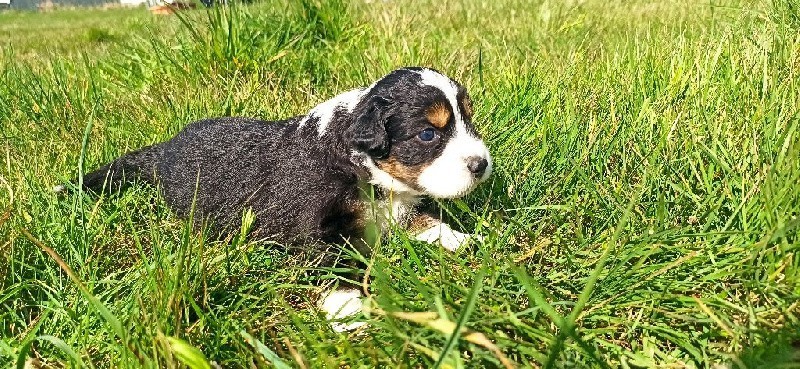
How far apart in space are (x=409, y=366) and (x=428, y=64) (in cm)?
385

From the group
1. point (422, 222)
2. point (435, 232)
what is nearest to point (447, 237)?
point (435, 232)

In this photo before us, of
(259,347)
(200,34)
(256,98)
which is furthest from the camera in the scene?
(200,34)

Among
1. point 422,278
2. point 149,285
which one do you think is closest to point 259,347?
point 149,285

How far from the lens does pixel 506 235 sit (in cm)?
240

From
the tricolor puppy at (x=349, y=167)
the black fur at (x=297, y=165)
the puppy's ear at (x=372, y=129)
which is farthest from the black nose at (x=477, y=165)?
the puppy's ear at (x=372, y=129)

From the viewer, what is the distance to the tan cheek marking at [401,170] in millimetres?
3020

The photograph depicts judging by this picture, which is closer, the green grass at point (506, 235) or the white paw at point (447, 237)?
the green grass at point (506, 235)

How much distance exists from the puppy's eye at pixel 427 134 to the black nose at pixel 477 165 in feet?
0.82

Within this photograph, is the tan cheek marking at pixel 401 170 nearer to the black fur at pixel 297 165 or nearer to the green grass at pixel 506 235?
the black fur at pixel 297 165

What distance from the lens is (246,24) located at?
17.4 feet

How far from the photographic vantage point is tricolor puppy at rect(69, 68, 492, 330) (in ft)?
9.74

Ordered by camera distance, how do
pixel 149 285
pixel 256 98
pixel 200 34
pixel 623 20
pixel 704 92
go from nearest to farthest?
pixel 149 285 → pixel 704 92 → pixel 256 98 → pixel 200 34 → pixel 623 20

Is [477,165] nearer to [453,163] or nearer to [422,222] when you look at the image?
[453,163]

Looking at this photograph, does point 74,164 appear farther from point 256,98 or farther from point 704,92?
point 704,92
